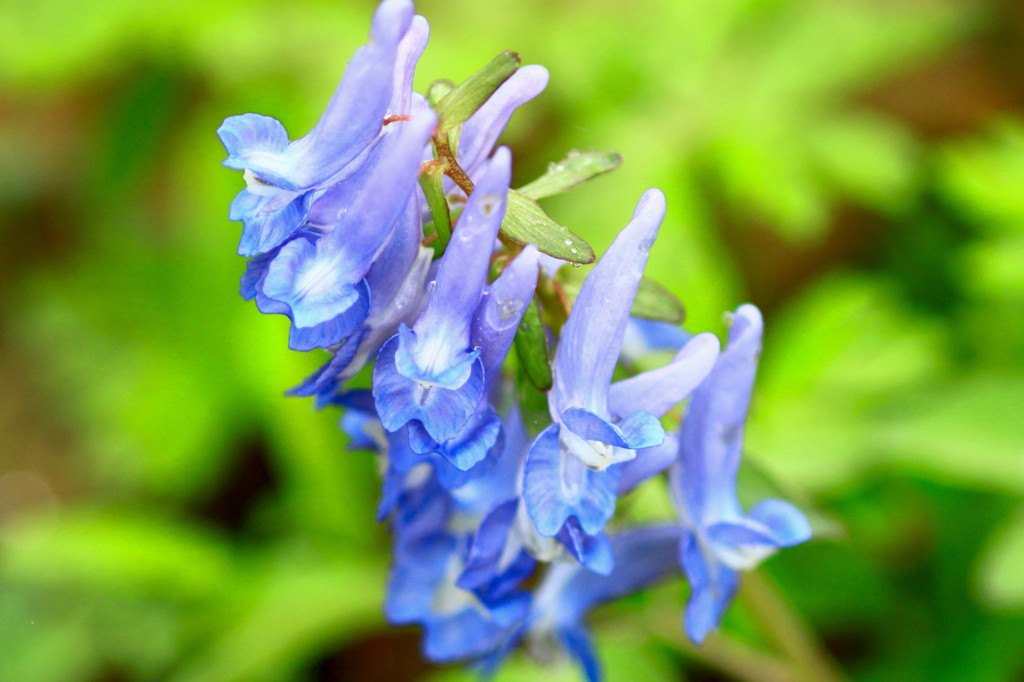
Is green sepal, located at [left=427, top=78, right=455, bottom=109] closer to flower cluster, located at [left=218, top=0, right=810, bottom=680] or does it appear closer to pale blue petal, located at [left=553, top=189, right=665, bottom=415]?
flower cluster, located at [left=218, top=0, right=810, bottom=680]

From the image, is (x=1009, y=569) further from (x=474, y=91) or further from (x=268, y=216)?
(x=268, y=216)

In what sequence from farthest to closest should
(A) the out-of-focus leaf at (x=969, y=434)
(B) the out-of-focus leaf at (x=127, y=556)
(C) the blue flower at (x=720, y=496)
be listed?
(B) the out-of-focus leaf at (x=127, y=556), (A) the out-of-focus leaf at (x=969, y=434), (C) the blue flower at (x=720, y=496)

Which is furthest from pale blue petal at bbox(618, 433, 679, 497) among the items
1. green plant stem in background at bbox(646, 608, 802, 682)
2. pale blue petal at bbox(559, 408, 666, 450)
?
A: green plant stem in background at bbox(646, 608, 802, 682)

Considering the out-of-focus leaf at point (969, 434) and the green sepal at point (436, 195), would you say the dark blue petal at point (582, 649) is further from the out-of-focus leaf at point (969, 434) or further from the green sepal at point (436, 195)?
the out-of-focus leaf at point (969, 434)

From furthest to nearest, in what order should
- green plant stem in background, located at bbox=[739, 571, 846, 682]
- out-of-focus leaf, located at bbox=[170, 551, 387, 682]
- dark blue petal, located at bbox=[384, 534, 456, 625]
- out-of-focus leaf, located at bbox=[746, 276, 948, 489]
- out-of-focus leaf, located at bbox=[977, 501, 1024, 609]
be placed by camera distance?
out-of-focus leaf, located at bbox=[170, 551, 387, 682]
out-of-focus leaf, located at bbox=[746, 276, 948, 489]
out-of-focus leaf, located at bbox=[977, 501, 1024, 609]
green plant stem in background, located at bbox=[739, 571, 846, 682]
dark blue petal, located at bbox=[384, 534, 456, 625]

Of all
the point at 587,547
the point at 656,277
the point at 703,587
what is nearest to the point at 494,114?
the point at 587,547

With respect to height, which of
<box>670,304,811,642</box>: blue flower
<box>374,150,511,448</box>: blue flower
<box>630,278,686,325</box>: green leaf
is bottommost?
<box>670,304,811,642</box>: blue flower

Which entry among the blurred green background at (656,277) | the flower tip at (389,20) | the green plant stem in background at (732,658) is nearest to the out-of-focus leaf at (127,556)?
the blurred green background at (656,277)

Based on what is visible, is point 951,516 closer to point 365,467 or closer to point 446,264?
point 365,467
